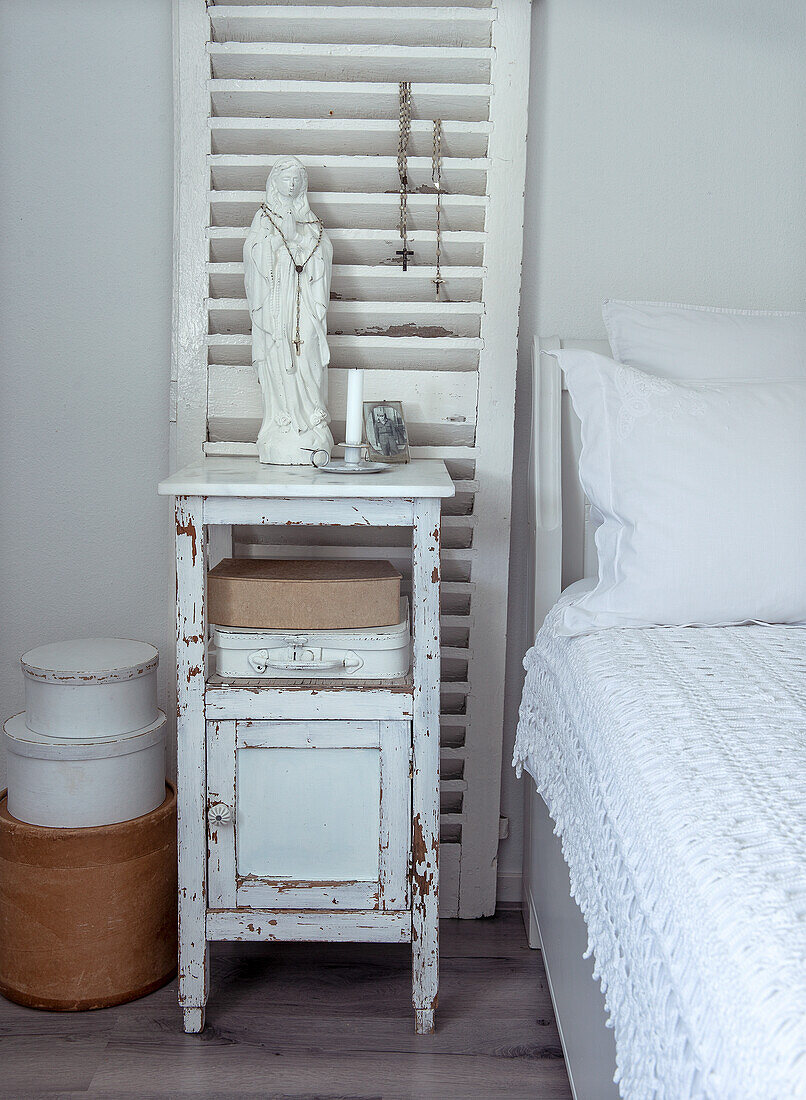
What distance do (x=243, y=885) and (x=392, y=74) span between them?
4.54 feet

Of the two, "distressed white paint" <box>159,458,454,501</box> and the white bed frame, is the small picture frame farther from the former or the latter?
the white bed frame

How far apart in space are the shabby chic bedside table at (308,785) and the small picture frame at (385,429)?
150 mm

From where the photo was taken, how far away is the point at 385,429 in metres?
1.62

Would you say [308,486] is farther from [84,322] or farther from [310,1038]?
[310,1038]

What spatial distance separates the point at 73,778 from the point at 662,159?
151cm

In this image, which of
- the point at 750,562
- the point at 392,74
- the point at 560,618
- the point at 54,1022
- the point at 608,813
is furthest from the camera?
the point at 392,74

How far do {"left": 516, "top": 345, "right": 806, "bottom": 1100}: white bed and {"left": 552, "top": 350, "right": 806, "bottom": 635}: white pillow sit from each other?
0.04 m

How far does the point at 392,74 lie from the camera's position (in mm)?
1681

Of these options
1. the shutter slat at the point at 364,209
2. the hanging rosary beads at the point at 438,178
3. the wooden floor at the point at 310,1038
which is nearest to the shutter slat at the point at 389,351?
the hanging rosary beads at the point at 438,178

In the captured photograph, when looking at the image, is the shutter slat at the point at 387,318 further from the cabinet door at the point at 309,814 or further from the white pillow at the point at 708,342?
the cabinet door at the point at 309,814

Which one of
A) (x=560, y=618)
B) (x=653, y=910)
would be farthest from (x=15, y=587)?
(x=653, y=910)

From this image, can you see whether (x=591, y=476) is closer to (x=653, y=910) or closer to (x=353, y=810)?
(x=353, y=810)

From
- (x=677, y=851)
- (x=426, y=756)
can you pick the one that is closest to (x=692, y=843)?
(x=677, y=851)

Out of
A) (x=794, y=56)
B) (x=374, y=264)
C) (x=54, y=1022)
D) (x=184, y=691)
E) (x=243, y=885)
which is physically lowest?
(x=54, y=1022)
